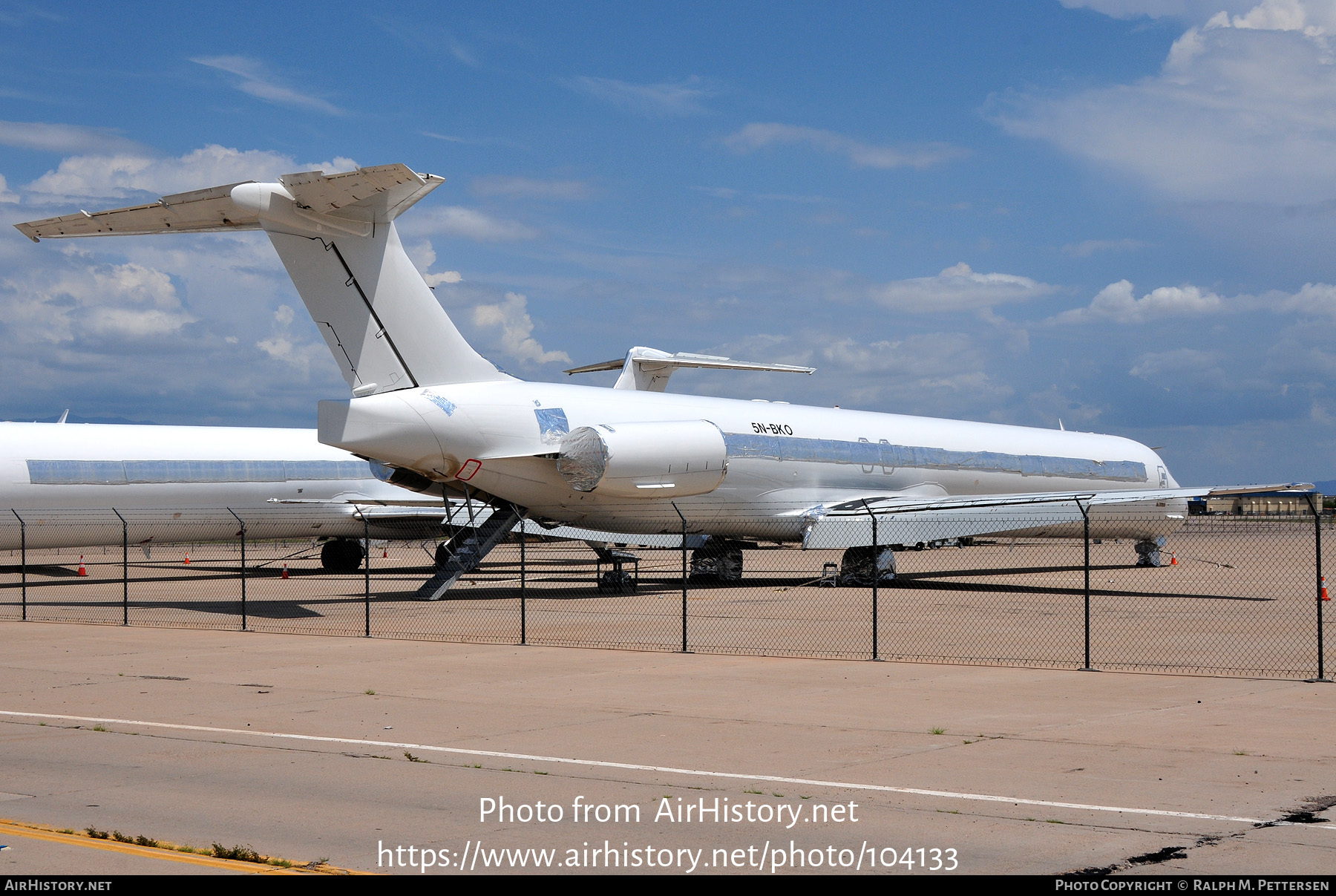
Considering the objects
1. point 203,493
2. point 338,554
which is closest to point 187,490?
point 203,493

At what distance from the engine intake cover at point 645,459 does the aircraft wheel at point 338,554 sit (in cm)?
1423

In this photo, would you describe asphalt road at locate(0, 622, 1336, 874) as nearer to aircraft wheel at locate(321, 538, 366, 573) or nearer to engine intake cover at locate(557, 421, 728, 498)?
engine intake cover at locate(557, 421, 728, 498)

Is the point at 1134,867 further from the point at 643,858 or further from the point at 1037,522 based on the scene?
the point at 1037,522

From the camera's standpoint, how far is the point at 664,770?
882cm

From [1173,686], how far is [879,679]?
2.92 metres

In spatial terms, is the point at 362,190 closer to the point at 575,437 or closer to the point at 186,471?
the point at 575,437

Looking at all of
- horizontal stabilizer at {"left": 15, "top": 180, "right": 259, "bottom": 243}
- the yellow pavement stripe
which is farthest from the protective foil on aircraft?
the yellow pavement stripe

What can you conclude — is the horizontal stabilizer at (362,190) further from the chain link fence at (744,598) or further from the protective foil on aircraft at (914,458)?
the protective foil on aircraft at (914,458)

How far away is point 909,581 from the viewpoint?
104 feet

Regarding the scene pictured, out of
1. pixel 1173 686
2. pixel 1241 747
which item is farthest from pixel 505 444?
pixel 1241 747

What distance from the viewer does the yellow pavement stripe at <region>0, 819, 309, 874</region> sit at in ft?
20.0

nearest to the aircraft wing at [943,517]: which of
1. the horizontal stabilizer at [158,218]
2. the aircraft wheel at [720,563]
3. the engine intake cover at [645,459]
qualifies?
the aircraft wheel at [720,563]

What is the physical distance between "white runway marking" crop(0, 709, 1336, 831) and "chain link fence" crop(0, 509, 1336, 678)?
642 centimetres

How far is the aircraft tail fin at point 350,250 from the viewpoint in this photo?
66.6ft
